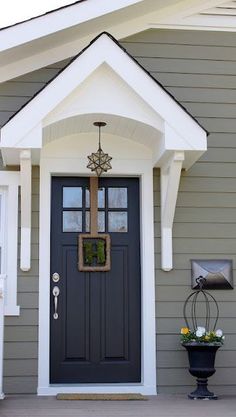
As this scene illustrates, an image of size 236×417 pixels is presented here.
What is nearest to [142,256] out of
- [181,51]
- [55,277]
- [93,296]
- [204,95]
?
[93,296]

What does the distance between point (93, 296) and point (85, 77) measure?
6.64 feet

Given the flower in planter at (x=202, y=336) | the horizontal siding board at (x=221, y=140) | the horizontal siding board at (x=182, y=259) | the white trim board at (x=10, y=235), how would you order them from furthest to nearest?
the horizontal siding board at (x=221, y=140) < the horizontal siding board at (x=182, y=259) < the white trim board at (x=10, y=235) < the flower in planter at (x=202, y=336)

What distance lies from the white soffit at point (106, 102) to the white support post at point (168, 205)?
0.25m

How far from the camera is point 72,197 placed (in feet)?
20.6

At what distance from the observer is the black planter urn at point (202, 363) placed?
18.5 ft

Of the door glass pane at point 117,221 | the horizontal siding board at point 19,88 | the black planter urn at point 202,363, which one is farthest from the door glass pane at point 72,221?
the black planter urn at point 202,363

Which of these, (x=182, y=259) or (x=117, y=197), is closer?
(x=182, y=259)

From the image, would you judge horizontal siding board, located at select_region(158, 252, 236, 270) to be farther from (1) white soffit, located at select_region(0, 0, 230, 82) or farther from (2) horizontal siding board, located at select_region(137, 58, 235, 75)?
(1) white soffit, located at select_region(0, 0, 230, 82)

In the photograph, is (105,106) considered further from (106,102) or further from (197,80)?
(197,80)

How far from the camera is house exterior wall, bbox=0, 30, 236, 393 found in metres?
5.93

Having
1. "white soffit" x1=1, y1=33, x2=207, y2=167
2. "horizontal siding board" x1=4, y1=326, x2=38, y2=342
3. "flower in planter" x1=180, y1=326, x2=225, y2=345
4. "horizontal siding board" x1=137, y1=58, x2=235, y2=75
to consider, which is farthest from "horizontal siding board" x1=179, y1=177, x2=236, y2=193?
"horizontal siding board" x1=4, y1=326, x2=38, y2=342

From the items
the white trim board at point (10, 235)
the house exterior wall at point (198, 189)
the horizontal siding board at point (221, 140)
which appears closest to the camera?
the white trim board at point (10, 235)

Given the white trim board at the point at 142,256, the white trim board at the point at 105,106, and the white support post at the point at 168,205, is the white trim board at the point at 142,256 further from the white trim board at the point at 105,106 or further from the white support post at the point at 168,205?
the white trim board at the point at 105,106

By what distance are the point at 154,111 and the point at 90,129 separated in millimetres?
758
